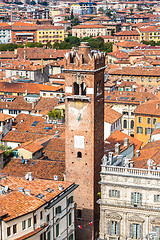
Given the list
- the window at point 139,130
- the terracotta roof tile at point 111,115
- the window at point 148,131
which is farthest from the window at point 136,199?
the window at point 139,130

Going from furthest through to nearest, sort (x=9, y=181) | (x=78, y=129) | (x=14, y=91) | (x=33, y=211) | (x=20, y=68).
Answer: (x=20, y=68)
(x=14, y=91)
(x=78, y=129)
(x=9, y=181)
(x=33, y=211)

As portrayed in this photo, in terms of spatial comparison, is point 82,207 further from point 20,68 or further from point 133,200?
point 20,68

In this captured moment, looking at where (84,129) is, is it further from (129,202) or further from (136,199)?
(136,199)

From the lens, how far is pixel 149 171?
55.3 m

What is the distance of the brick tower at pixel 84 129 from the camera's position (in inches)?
2398

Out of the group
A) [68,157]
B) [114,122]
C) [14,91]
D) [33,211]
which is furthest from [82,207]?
[14,91]

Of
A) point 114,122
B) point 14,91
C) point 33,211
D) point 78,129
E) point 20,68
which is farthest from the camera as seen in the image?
point 20,68

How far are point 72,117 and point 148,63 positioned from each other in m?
97.8

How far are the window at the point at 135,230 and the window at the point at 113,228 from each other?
142cm

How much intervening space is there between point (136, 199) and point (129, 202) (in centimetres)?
74

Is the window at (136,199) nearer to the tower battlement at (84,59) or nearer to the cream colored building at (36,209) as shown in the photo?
the cream colored building at (36,209)

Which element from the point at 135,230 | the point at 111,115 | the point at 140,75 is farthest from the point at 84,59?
the point at 140,75

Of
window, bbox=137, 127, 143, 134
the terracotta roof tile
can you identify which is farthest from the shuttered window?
window, bbox=137, 127, 143, 134

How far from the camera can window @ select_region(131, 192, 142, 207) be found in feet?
184
